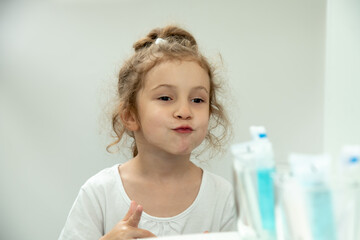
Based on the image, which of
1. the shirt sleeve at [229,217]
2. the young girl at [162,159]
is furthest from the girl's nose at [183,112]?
the shirt sleeve at [229,217]

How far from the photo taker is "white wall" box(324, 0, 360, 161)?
726mm

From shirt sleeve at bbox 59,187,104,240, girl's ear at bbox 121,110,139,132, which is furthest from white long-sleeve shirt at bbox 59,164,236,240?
girl's ear at bbox 121,110,139,132

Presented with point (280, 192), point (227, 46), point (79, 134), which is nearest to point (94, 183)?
point (79, 134)

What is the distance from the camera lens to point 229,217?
871 mm

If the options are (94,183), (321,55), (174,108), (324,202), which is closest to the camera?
(324,202)

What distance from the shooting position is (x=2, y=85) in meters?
1.02

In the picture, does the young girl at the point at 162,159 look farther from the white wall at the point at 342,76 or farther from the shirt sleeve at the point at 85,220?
the white wall at the point at 342,76

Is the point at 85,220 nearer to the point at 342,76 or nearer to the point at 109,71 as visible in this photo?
the point at 109,71

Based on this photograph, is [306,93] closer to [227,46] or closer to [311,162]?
[227,46]

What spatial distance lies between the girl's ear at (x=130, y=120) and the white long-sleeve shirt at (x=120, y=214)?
111 mm

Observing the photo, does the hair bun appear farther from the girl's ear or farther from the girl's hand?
the girl's hand

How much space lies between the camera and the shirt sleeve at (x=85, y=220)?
82cm

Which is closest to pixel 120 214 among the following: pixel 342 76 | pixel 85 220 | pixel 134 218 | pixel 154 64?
pixel 85 220

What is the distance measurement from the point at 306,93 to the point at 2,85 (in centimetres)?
78
